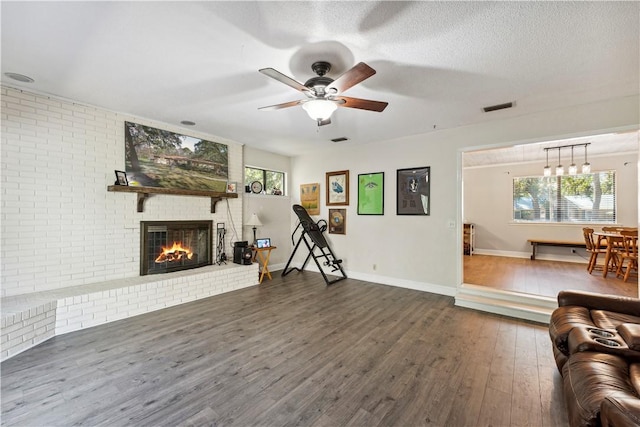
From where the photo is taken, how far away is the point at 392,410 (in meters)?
1.79

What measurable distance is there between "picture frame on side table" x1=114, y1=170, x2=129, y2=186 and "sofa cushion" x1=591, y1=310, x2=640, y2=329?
527 centimetres

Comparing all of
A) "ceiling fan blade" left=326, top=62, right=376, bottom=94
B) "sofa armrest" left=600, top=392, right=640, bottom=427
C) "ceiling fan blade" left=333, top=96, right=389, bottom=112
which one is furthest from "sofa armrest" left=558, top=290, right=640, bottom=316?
"ceiling fan blade" left=326, top=62, right=376, bottom=94

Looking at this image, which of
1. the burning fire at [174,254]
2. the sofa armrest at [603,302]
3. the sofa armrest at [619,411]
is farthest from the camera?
the burning fire at [174,254]

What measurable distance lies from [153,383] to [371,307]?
2637 mm

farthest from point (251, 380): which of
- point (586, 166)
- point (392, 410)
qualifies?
point (586, 166)

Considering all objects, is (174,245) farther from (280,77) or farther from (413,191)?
(413,191)

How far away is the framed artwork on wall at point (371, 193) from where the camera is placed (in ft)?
16.6

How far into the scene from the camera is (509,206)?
25.0ft

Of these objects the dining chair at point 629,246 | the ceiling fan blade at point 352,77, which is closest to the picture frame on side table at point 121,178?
the ceiling fan blade at point 352,77

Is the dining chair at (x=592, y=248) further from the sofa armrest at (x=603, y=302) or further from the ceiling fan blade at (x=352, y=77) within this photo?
the ceiling fan blade at (x=352, y=77)

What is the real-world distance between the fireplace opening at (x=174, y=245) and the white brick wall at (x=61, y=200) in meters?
0.11

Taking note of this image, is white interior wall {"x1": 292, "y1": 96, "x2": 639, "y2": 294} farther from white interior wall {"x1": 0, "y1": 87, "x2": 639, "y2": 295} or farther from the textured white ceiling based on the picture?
the textured white ceiling

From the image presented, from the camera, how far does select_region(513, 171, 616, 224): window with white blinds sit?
633cm

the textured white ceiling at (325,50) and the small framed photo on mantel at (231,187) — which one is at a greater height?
the textured white ceiling at (325,50)
